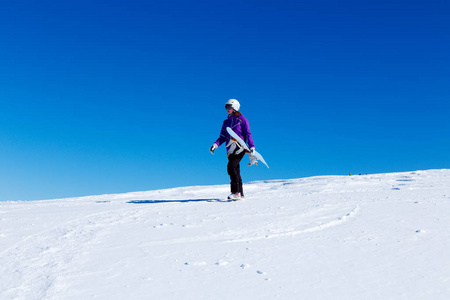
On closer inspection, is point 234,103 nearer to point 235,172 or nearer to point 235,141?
point 235,141

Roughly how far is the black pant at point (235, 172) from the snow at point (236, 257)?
2.75 metres

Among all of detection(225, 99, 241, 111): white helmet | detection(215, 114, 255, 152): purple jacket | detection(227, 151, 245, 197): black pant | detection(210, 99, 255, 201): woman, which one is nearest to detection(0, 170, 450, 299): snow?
detection(227, 151, 245, 197): black pant

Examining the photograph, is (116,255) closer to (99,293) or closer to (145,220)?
(99,293)

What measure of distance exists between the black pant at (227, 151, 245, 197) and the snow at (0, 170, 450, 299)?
2746 millimetres

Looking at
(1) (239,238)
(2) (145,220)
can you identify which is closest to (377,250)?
(1) (239,238)

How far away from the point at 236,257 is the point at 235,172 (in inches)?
205

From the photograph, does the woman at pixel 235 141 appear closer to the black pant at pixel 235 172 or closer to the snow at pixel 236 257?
the black pant at pixel 235 172

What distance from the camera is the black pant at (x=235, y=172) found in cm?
828

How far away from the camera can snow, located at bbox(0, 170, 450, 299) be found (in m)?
2.47

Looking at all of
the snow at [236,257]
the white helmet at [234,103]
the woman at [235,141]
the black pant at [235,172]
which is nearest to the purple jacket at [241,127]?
the woman at [235,141]

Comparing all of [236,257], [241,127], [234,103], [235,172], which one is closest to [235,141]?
[241,127]

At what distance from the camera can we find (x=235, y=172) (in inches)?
330

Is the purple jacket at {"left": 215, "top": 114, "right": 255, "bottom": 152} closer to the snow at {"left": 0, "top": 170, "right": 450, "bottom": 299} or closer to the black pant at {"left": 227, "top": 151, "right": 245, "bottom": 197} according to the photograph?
the black pant at {"left": 227, "top": 151, "right": 245, "bottom": 197}

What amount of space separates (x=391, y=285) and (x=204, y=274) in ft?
4.19
